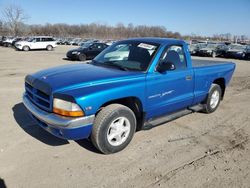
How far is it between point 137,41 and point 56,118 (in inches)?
92.7

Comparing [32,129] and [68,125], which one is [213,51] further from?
[68,125]

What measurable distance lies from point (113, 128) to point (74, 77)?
101cm

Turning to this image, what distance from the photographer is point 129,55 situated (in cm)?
465

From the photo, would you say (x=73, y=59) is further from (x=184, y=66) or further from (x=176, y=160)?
(x=176, y=160)

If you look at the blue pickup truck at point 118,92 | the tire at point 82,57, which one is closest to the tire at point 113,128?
the blue pickup truck at point 118,92

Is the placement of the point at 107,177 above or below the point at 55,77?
below

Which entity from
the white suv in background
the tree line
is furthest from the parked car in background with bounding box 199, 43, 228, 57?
the tree line

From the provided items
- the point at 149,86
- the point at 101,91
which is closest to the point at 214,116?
the point at 149,86

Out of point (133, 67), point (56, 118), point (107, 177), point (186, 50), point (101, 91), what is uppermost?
point (186, 50)

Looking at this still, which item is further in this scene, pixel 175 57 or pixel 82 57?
pixel 82 57

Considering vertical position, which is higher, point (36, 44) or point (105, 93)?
point (36, 44)

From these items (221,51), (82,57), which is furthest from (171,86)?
(221,51)

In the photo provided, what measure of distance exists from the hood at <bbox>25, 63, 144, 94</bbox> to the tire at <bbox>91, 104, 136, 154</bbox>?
1.51 ft

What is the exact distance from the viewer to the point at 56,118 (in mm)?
3350
